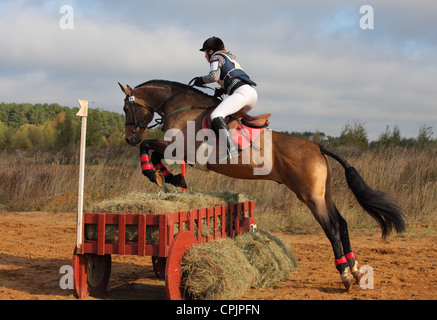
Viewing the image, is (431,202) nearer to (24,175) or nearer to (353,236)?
(353,236)

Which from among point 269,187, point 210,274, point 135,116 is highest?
point 135,116

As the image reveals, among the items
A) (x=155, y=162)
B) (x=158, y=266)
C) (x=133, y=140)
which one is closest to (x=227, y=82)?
(x=155, y=162)

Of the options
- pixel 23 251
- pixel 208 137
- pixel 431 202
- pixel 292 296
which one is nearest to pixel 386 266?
pixel 292 296

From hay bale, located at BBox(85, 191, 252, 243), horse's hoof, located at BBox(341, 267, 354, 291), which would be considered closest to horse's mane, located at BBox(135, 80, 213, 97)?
hay bale, located at BBox(85, 191, 252, 243)

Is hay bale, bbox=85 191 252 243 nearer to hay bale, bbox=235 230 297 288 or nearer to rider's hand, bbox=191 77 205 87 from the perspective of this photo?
hay bale, bbox=235 230 297 288

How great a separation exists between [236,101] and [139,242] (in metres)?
2.04

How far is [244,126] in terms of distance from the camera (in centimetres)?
537

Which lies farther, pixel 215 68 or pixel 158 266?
pixel 158 266

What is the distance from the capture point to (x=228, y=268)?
4.42 m

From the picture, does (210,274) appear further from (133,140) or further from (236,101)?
(133,140)

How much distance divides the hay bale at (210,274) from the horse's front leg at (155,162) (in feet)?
4.20

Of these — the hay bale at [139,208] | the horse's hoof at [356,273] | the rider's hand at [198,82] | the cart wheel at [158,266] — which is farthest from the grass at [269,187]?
the hay bale at [139,208]

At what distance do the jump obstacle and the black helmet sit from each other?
177cm

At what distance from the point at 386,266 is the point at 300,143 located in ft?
8.00
